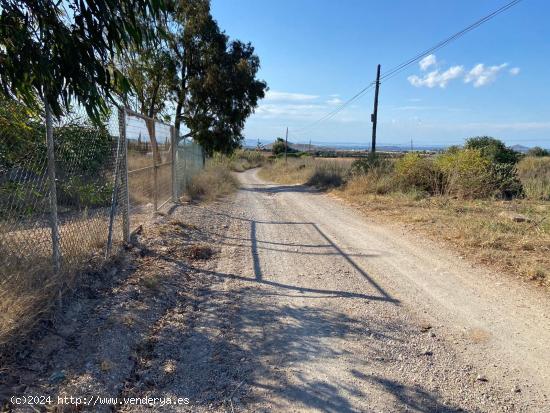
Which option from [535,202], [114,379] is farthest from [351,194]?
[114,379]

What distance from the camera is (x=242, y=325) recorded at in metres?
4.02

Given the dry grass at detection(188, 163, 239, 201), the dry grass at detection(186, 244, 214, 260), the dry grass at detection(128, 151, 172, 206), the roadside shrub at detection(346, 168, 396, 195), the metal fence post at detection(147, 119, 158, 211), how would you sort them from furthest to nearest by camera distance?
the roadside shrub at detection(346, 168, 396, 195)
the dry grass at detection(188, 163, 239, 201)
the metal fence post at detection(147, 119, 158, 211)
the dry grass at detection(128, 151, 172, 206)
the dry grass at detection(186, 244, 214, 260)

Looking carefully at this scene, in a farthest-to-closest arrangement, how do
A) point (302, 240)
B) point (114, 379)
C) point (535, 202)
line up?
point (535, 202), point (302, 240), point (114, 379)

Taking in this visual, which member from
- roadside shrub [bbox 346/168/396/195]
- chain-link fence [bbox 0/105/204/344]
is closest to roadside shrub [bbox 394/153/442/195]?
roadside shrub [bbox 346/168/396/195]

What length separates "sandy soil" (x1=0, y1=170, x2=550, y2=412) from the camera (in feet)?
9.48

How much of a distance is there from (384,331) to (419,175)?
12.3 meters

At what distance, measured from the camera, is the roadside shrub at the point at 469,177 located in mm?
13164

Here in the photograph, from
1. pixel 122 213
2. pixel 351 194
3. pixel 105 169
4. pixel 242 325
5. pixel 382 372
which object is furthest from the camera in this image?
pixel 351 194

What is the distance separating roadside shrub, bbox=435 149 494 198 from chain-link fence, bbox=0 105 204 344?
1015 centimetres

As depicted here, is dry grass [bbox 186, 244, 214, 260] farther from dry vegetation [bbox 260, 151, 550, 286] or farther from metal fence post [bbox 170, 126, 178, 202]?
metal fence post [bbox 170, 126, 178, 202]

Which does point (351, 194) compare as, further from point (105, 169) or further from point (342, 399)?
point (342, 399)

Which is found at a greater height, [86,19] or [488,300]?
[86,19]

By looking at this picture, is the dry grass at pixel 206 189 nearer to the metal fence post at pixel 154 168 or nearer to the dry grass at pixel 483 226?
the metal fence post at pixel 154 168

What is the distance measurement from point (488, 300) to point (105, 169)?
5.11 meters
